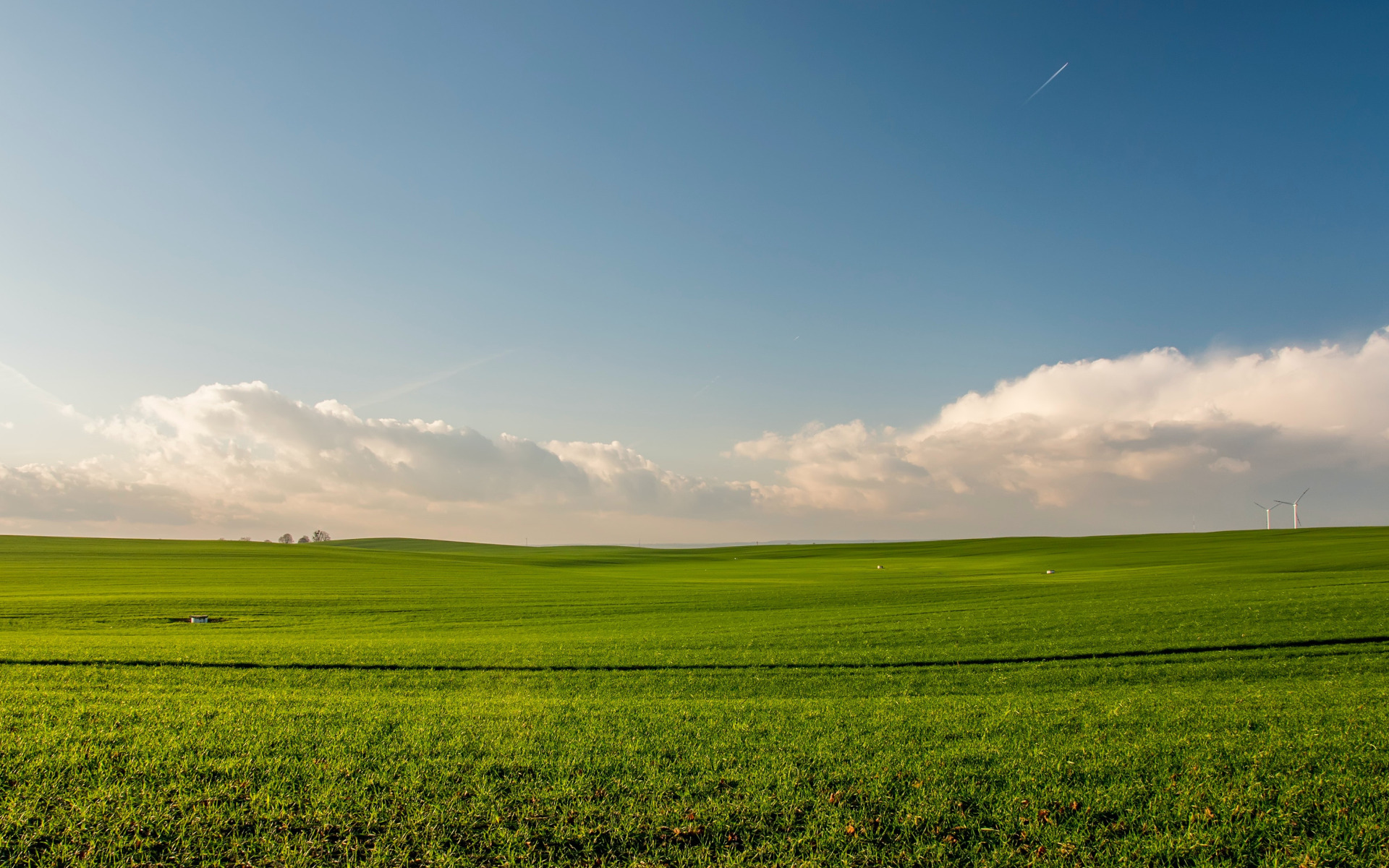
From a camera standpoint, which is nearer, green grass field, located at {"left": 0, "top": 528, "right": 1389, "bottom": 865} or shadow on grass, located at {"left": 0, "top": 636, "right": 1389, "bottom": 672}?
green grass field, located at {"left": 0, "top": 528, "right": 1389, "bottom": 865}

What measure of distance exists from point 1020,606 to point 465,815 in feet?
83.3

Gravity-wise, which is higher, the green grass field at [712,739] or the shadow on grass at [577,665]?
the green grass field at [712,739]

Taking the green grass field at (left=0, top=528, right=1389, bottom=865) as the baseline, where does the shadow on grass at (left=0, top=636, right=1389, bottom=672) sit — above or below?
below

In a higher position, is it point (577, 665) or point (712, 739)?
point (712, 739)

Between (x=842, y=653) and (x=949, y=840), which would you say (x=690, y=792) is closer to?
(x=949, y=840)

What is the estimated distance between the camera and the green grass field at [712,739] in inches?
246

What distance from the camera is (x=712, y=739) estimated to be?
30.1 ft

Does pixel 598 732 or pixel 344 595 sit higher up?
pixel 598 732

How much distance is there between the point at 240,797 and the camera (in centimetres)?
687

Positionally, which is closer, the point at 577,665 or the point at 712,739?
the point at 712,739

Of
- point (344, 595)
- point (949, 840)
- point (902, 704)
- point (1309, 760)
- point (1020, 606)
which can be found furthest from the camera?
point (344, 595)

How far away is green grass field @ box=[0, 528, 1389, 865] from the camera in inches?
246

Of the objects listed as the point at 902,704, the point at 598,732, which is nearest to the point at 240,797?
the point at 598,732

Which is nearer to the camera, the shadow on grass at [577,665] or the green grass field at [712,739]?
the green grass field at [712,739]
